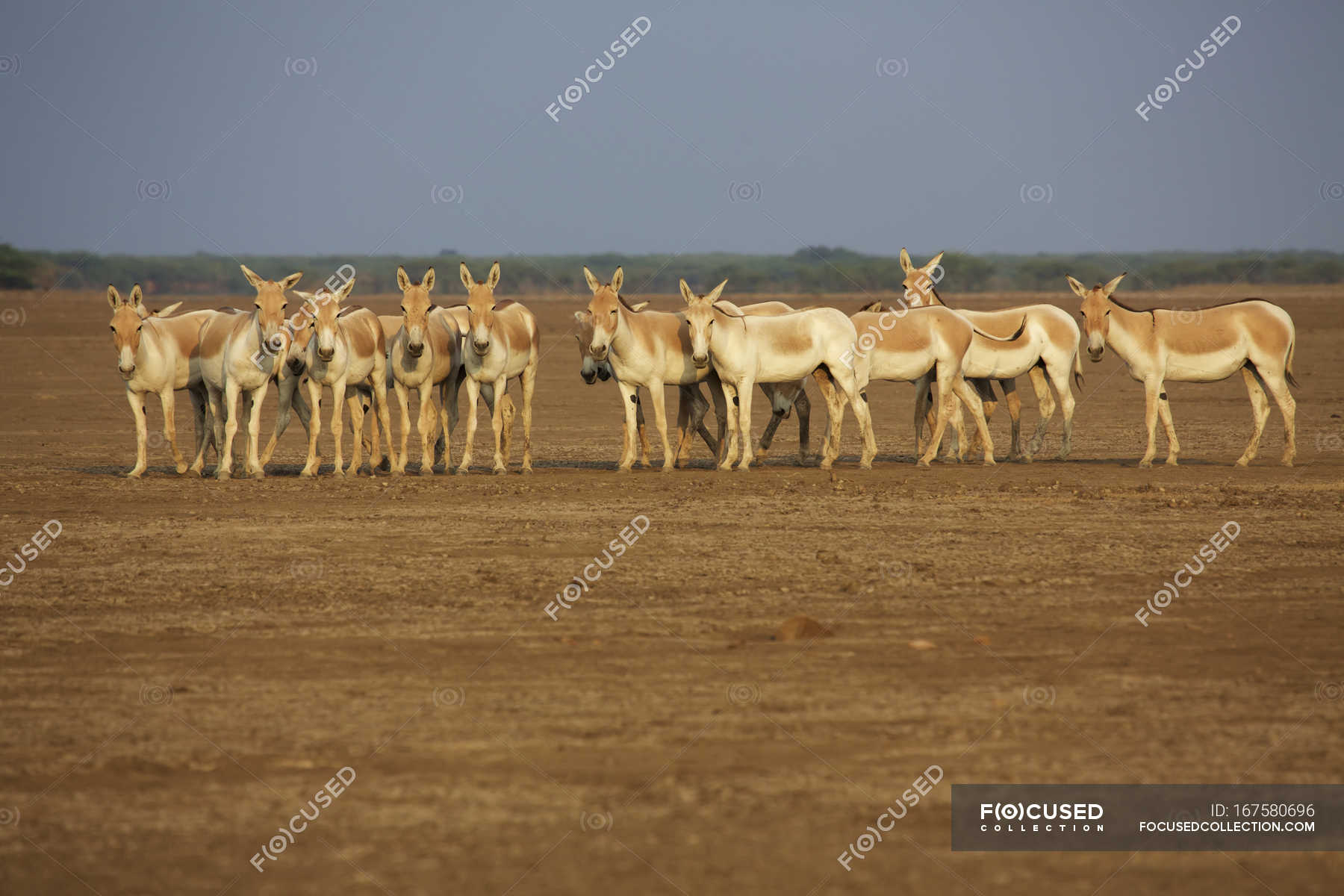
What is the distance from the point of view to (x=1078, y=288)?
19.5 m

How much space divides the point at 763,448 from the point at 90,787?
44.3ft

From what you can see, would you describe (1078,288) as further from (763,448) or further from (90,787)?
(90,787)

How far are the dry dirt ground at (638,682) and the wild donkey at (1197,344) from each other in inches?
113

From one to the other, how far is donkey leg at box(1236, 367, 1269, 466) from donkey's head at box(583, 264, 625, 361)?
856cm

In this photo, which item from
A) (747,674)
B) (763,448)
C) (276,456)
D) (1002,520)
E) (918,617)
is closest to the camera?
(747,674)

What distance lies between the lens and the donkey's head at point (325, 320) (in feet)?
55.1

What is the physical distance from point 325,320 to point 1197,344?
11.4 m

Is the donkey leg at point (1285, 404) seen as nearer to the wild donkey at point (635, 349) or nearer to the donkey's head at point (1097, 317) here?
the donkey's head at point (1097, 317)

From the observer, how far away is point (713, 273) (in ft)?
439

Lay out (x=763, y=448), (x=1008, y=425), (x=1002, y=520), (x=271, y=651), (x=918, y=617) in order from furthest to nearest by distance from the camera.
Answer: (x=1008, y=425) < (x=763, y=448) < (x=1002, y=520) < (x=918, y=617) < (x=271, y=651)

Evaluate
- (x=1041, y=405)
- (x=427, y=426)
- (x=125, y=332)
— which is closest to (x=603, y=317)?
(x=427, y=426)

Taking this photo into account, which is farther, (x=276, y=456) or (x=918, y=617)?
(x=276, y=456)

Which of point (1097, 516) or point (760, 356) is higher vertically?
point (760, 356)

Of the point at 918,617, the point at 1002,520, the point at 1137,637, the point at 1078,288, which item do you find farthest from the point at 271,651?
the point at 1078,288
